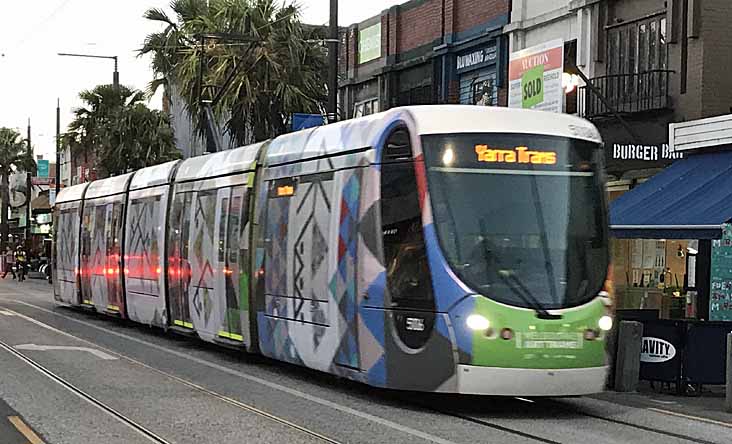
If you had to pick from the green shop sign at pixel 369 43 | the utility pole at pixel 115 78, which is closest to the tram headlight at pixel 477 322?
the green shop sign at pixel 369 43

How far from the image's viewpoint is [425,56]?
101 feet

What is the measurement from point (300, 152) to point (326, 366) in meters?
2.91

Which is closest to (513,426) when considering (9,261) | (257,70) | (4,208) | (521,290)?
(521,290)

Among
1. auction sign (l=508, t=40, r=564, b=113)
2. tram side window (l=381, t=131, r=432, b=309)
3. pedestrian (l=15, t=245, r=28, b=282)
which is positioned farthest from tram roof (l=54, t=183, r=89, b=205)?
pedestrian (l=15, t=245, r=28, b=282)

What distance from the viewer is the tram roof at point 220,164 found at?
16802 mm

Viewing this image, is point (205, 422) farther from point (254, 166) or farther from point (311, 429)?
point (254, 166)

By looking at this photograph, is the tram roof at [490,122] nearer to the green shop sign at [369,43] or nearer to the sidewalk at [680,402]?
the sidewalk at [680,402]

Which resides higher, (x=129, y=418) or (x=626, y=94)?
(x=626, y=94)

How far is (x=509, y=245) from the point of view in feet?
38.9

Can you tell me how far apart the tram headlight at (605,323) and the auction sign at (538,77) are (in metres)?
12.2

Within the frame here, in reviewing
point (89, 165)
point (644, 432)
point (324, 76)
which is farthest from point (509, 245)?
point (89, 165)

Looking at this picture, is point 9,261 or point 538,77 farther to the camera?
point 9,261

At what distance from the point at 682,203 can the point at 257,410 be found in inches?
360

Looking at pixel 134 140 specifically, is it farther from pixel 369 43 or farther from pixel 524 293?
pixel 524 293
